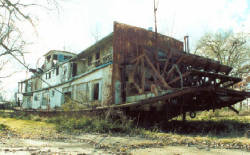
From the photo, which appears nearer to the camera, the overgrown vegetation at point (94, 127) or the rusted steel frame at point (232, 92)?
the overgrown vegetation at point (94, 127)

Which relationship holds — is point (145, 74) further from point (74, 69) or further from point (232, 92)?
point (74, 69)

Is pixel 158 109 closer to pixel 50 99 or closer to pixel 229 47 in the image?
pixel 50 99

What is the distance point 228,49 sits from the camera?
27.5m

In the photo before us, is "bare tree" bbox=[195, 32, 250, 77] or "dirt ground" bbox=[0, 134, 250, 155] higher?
"bare tree" bbox=[195, 32, 250, 77]

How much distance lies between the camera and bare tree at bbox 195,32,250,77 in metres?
26.4

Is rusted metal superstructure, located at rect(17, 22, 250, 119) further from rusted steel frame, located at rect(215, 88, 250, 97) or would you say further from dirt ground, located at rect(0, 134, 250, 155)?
dirt ground, located at rect(0, 134, 250, 155)

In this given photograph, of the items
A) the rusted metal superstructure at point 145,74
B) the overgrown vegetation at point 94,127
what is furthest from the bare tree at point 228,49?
the overgrown vegetation at point 94,127

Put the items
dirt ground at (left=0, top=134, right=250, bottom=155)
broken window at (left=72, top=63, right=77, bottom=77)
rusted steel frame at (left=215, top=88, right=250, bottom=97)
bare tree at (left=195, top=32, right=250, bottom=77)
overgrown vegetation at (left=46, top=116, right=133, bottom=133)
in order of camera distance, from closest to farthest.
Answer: dirt ground at (left=0, top=134, right=250, bottom=155), overgrown vegetation at (left=46, top=116, right=133, bottom=133), rusted steel frame at (left=215, top=88, right=250, bottom=97), broken window at (left=72, top=63, right=77, bottom=77), bare tree at (left=195, top=32, right=250, bottom=77)

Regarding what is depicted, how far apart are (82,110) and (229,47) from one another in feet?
81.7

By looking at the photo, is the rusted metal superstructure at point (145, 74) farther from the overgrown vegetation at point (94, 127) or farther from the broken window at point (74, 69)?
the broken window at point (74, 69)

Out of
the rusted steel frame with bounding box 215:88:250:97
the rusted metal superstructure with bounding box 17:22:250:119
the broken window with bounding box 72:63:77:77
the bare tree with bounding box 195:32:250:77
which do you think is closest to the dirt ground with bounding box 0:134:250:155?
the rusted steel frame with bounding box 215:88:250:97

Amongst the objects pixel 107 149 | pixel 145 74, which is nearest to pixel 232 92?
pixel 145 74

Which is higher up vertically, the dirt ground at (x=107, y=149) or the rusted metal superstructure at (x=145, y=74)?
the rusted metal superstructure at (x=145, y=74)

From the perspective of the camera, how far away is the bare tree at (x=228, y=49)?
2644 centimetres
